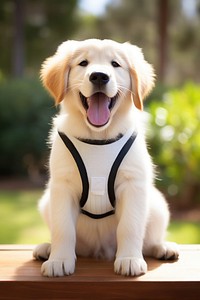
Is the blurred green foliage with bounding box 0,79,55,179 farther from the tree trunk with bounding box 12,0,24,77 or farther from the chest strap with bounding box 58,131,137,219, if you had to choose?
the chest strap with bounding box 58,131,137,219

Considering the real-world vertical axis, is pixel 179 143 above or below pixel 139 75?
below

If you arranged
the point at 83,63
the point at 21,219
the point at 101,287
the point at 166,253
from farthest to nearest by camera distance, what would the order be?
the point at 21,219, the point at 166,253, the point at 83,63, the point at 101,287

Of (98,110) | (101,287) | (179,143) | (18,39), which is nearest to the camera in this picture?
(101,287)

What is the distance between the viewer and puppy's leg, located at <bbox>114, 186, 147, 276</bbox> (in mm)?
2734

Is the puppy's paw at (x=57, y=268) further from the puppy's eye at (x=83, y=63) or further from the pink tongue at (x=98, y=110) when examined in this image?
the puppy's eye at (x=83, y=63)

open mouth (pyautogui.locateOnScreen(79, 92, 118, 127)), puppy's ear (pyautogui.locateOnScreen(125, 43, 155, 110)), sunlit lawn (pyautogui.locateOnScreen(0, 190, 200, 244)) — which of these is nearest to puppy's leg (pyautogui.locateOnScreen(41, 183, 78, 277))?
open mouth (pyautogui.locateOnScreen(79, 92, 118, 127))

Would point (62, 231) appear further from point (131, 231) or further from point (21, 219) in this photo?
point (21, 219)

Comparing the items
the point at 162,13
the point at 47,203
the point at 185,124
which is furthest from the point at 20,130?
the point at 47,203

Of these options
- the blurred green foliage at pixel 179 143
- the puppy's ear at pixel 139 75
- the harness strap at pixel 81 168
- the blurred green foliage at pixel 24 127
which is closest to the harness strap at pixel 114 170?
the harness strap at pixel 81 168

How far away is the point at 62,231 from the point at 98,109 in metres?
0.68

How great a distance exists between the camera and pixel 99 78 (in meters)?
2.67

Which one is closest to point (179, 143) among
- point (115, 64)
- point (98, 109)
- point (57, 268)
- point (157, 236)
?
point (157, 236)

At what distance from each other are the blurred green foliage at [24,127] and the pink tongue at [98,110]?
720cm

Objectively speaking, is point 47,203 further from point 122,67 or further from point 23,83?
point 23,83
